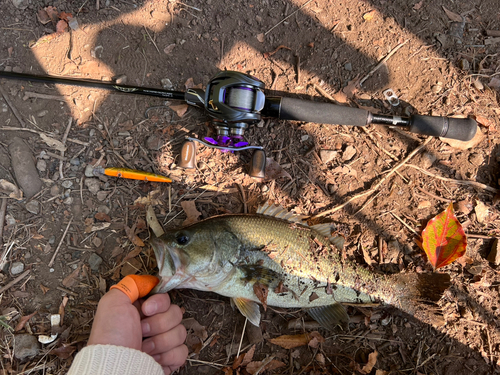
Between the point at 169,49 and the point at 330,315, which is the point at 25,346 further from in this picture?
the point at 169,49

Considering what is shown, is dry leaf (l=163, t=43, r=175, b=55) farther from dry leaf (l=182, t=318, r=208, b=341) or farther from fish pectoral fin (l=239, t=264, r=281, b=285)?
dry leaf (l=182, t=318, r=208, b=341)

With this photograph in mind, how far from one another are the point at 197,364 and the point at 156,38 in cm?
359

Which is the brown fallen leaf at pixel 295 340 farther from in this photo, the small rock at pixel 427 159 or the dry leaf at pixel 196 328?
the small rock at pixel 427 159

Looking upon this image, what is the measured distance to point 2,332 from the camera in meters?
3.41

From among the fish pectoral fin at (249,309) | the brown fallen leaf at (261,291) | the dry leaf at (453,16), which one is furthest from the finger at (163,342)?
the dry leaf at (453,16)

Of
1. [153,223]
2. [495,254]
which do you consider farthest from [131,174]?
[495,254]

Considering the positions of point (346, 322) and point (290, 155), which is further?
point (290, 155)

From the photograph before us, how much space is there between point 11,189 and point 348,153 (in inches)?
145

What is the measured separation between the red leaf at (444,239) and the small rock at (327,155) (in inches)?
49.8

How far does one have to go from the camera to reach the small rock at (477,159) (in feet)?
12.1

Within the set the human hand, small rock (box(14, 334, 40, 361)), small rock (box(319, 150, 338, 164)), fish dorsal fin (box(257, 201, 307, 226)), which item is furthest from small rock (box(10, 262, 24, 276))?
small rock (box(319, 150, 338, 164))

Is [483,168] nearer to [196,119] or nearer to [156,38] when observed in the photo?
[196,119]

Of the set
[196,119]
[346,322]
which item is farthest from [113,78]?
[346,322]

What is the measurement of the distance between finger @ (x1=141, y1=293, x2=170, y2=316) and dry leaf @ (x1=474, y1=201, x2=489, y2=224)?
343 cm
